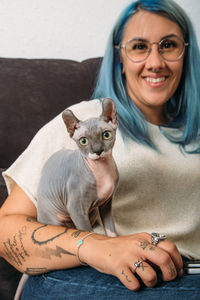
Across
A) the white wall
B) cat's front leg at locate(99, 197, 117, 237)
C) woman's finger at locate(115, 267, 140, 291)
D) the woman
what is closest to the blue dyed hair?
the woman

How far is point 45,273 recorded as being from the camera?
81 cm

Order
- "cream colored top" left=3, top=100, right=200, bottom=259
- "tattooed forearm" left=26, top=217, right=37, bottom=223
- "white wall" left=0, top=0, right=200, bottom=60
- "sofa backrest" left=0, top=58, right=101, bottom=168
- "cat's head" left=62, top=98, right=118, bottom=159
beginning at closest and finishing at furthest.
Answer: "cat's head" left=62, top=98, right=118, bottom=159
"tattooed forearm" left=26, top=217, right=37, bottom=223
"cream colored top" left=3, top=100, right=200, bottom=259
"sofa backrest" left=0, top=58, right=101, bottom=168
"white wall" left=0, top=0, right=200, bottom=60

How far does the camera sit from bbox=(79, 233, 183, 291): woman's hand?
668 mm

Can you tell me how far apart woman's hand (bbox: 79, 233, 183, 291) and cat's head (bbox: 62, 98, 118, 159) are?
18 cm

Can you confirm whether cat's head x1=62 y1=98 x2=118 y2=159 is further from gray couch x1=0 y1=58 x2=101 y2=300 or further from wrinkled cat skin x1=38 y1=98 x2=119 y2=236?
gray couch x1=0 y1=58 x2=101 y2=300

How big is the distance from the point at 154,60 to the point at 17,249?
549 millimetres

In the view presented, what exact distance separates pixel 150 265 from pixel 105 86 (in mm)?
521

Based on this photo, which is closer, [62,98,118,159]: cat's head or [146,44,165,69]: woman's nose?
A: [62,98,118,159]: cat's head

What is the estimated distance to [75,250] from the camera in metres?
0.74

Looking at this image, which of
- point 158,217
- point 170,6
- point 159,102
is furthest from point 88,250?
point 170,6

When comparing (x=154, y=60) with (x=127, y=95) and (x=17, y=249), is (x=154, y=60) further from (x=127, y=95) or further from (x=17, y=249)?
(x=17, y=249)

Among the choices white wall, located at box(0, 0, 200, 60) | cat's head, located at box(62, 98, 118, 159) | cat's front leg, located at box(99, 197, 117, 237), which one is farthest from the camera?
white wall, located at box(0, 0, 200, 60)

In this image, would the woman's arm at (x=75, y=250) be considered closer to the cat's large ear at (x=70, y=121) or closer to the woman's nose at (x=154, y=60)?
the cat's large ear at (x=70, y=121)

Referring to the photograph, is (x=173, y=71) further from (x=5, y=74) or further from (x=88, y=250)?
(x=5, y=74)
